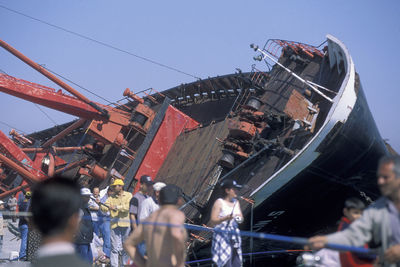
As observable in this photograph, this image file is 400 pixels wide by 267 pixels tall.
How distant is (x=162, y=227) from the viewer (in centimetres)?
500

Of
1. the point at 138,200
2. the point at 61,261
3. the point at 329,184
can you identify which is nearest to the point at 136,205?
the point at 138,200

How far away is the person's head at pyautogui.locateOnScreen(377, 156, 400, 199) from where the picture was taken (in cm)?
392

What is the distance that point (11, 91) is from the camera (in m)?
16.9

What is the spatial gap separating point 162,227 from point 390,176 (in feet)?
7.25

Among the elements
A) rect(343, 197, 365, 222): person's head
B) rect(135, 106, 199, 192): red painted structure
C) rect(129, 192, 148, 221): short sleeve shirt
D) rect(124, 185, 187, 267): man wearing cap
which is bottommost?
rect(135, 106, 199, 192): red painted structure

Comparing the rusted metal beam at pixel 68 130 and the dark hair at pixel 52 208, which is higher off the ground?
the dark hair at pixel 52 208

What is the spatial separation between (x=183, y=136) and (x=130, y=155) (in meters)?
1.99

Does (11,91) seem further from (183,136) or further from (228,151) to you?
(228,151)

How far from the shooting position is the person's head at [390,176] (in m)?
3.92

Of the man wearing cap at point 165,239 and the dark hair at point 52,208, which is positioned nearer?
the dark hair at point 52,208

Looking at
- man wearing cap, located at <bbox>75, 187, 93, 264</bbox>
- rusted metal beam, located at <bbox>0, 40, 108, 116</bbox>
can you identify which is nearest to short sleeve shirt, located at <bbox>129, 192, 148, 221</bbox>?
man wearing cap, located at <bbox>75, 187, 93, 264</bbox>

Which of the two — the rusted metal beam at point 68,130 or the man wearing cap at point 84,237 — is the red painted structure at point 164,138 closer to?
the rusted metal beam at point 68,130

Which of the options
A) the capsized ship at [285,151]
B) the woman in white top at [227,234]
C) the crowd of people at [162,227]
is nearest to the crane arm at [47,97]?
the capsized ship at [285,151]

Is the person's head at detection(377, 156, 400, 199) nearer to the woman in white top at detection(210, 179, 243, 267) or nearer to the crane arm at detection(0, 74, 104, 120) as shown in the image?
the woman in white top at detection(210, 179, 243, 267)
